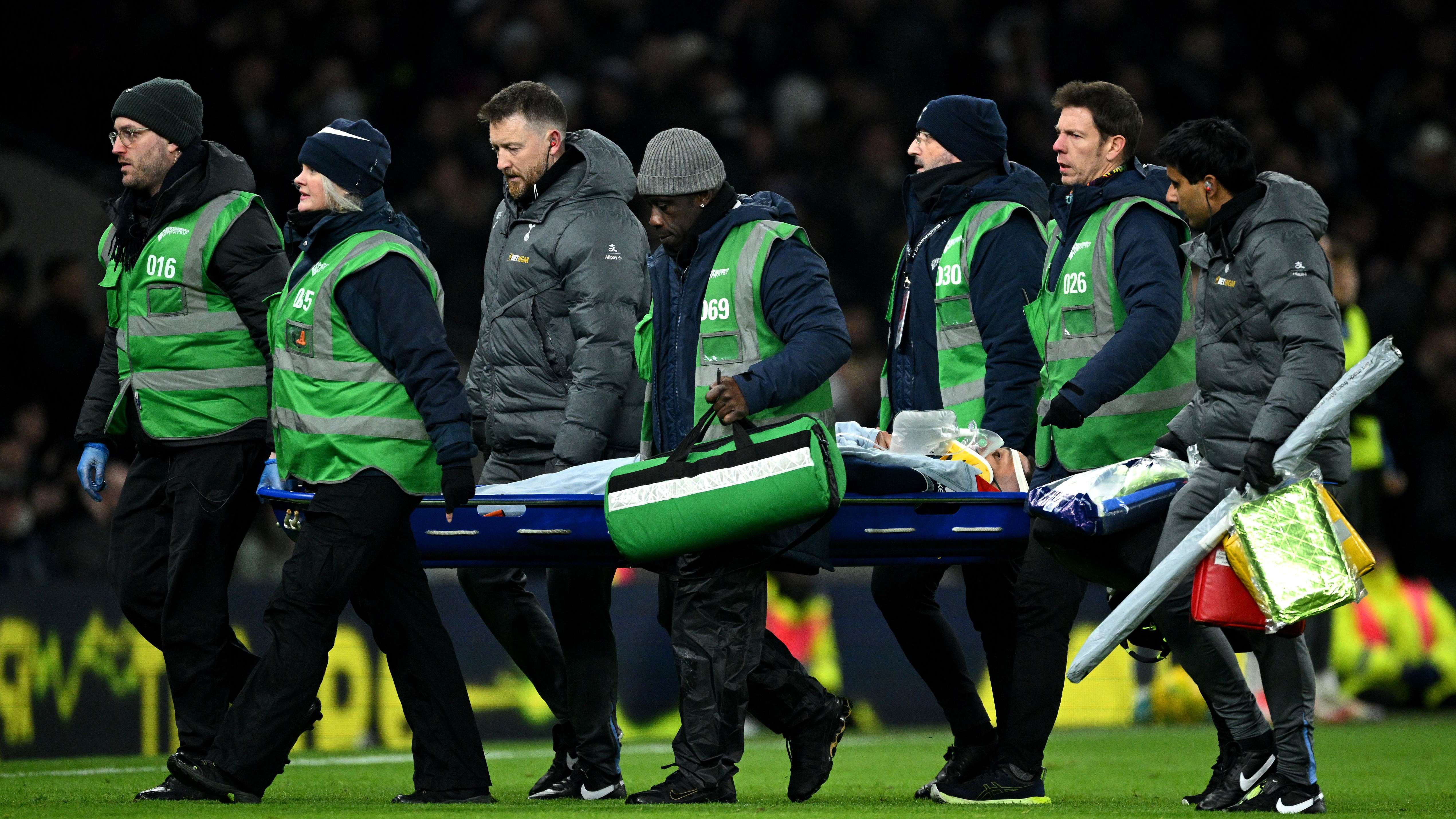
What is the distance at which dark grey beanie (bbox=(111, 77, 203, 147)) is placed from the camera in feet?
21.5

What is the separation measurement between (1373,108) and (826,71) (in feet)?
14.8

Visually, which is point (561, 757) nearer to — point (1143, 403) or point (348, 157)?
point (348, 157)

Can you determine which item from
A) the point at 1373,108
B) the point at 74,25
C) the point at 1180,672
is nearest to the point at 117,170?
the point at 74,25

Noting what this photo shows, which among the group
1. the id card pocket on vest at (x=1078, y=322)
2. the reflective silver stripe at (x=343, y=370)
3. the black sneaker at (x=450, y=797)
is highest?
the id card pocket on vest at (x=1078, y=322)

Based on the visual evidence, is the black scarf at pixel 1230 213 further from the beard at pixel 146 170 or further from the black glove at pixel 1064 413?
the beard at pixel 146 170

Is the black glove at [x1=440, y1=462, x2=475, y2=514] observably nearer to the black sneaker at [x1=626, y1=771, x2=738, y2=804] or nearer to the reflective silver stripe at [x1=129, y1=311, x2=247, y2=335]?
the black sneaker at [x1=626, y1=771, x2=738, y2=804]

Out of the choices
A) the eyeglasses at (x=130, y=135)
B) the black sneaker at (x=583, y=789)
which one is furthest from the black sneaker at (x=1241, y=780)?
the eyeglasses at (x=130, y=135)

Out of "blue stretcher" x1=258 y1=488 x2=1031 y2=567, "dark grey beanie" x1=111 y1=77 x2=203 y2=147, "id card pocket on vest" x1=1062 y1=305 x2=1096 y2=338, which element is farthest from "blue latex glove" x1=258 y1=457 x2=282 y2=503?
"id card pocket on vest" x1=1062 y1=305 x2=1096 y2=338

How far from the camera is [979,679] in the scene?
11.1 metres

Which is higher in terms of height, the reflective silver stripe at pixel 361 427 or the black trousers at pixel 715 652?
the reflective silver stripe at pixel 361 427

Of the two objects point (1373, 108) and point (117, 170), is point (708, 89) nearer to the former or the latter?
point (117, 170)

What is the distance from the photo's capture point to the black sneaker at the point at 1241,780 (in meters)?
5.90

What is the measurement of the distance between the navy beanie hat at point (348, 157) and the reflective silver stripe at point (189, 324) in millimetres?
647

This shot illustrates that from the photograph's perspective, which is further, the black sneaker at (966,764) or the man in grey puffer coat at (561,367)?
the man in grey puffer coat at (561,367)
